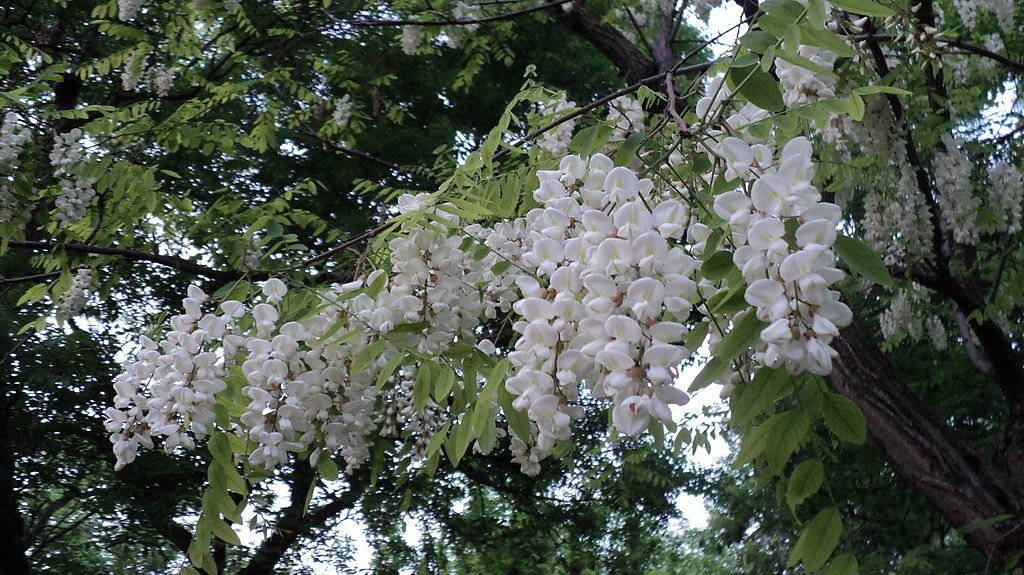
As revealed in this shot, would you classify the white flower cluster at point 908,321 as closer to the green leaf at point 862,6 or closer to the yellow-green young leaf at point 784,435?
the green leaf at point 862,6

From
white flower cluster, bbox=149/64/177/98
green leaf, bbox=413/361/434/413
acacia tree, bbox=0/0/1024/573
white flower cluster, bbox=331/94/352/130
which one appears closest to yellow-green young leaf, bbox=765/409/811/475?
acacia tree, bbox=0/0/1024/573

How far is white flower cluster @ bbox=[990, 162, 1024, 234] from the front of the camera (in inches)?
152

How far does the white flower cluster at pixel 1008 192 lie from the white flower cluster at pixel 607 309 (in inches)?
136

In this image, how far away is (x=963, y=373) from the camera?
5512 millimetres

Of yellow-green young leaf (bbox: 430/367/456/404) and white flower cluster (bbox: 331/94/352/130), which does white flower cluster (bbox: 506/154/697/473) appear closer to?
yellow-green young leaf (bbox: 430/367/456/404)

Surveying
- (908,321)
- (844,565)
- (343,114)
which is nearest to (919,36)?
(844,565)

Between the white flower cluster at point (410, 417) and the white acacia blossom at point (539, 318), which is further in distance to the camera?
the white flower cluster at point (410, 417)

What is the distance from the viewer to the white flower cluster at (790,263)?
877 mm

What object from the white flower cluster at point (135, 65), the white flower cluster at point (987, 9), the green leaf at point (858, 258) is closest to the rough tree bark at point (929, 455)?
the green leaf at point (858, 258)

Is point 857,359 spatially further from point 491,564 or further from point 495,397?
point 491,564

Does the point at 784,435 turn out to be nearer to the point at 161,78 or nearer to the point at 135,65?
the point at 135,65

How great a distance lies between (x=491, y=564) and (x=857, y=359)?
4900mm

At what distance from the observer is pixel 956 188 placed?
149 inches

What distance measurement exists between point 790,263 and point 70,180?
4.25 meters
